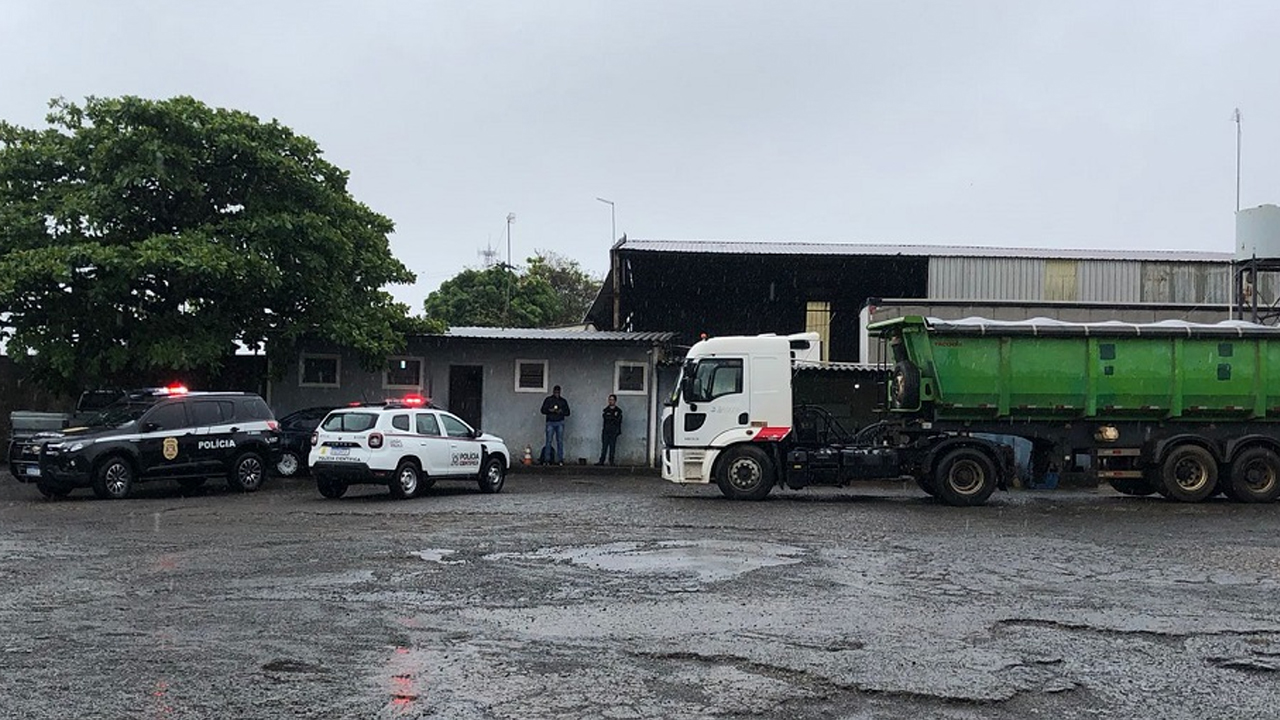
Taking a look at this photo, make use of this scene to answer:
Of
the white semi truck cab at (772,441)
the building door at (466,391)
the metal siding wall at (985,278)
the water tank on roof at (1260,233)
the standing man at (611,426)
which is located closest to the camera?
the white semi truck cab at (772,441)

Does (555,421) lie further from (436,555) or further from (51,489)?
(436,555)

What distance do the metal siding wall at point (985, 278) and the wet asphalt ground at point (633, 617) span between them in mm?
16459

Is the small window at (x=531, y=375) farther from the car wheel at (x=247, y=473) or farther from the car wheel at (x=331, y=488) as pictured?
the car wheel at (x=331, y=488)

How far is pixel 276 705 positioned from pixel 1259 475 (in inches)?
690

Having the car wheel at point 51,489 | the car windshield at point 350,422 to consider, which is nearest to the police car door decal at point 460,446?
the car windshield at point 350,422

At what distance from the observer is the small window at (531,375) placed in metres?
28.4

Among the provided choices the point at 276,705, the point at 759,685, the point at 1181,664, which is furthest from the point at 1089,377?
the point at 276,705

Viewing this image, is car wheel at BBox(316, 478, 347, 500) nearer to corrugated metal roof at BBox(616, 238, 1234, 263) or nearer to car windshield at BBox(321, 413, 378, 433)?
car windshield at BBox(321, 413, 378, 433)

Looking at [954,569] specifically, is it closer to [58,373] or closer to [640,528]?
[640,528]

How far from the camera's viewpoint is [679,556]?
11977mm

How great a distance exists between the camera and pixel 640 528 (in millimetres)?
14570

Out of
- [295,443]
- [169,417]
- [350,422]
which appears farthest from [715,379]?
[295,443]

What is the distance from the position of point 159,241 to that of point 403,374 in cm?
834

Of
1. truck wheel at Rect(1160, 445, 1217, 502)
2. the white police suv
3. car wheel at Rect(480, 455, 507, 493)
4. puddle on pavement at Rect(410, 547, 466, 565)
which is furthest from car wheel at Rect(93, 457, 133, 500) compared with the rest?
truck wheel at Rect(1160, 445, 1217, 502)
